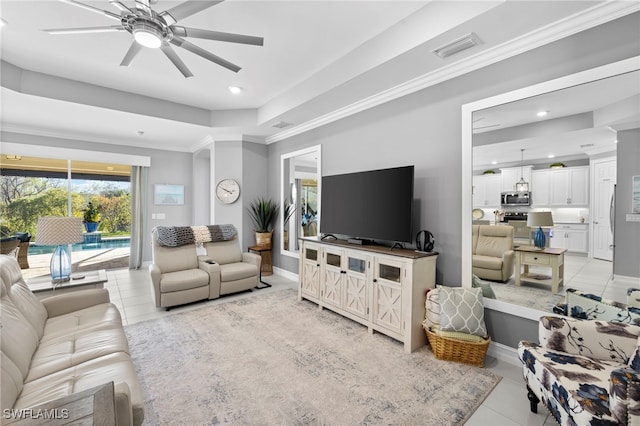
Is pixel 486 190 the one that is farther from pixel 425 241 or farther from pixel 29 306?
pixel 29 306

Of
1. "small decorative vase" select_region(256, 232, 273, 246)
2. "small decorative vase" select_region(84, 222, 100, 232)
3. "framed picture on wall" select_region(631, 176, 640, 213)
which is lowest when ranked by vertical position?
"small decorative vase" select_region(256, 232, 273, 246)

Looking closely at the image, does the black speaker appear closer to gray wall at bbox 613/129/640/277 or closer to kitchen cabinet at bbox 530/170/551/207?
kitchen cabinet at bbox 530/170/551/207

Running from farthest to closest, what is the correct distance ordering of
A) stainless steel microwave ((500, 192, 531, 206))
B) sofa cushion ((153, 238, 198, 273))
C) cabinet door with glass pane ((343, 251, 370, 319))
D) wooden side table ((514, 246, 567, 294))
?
sofa cushion ((153, 238, 198, 273))
cabinet door with glass pane ((343, 251, 370, 319))
stainless steel microwave ((500, 192, 531, 206))
wooden side table ((514, 246, 567, 294))

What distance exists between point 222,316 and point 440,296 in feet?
8.20

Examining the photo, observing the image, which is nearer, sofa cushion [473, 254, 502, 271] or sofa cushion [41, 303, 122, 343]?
sofa cushion [41, 303, 122, 343]

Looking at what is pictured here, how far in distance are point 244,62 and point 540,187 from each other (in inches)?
129

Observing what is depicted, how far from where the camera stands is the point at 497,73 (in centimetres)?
250

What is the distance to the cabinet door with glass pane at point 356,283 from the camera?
3.05 m

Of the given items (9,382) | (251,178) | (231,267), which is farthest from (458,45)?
(251,178)

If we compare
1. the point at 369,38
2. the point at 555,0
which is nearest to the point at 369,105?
the point at 369,38

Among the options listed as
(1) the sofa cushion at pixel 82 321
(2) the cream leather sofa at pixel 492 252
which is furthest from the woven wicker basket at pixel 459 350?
(1) the sofa cushion at pixel 82 321

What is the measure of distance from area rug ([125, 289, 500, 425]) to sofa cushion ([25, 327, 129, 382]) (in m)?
0.47

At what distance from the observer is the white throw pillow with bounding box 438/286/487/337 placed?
2.43m

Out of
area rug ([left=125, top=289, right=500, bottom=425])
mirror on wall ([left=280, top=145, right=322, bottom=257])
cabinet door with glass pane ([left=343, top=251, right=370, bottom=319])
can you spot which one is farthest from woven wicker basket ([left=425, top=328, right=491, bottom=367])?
mirror on wall ([left=280, top=145, right=322, bottom=257])
